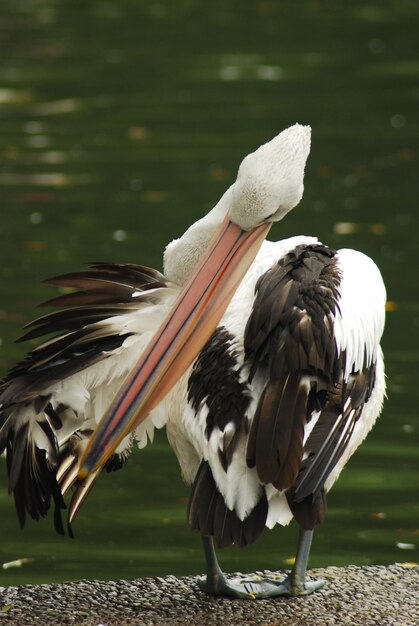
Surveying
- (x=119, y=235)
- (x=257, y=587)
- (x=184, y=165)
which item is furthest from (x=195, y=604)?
(x=184, y=165)

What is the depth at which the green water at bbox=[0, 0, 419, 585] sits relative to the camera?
5406mm

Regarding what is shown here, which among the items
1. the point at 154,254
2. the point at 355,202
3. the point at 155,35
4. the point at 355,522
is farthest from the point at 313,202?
the point at 155,35

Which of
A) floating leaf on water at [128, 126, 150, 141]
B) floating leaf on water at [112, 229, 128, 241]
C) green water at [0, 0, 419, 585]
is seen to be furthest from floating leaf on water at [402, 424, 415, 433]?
floating leaf on water at [128, 126, 150, 141]

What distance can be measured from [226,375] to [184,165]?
6.48m

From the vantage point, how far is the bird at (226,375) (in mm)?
3891

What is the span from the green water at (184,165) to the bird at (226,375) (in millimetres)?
979

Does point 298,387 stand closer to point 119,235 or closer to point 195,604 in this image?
point 195,604

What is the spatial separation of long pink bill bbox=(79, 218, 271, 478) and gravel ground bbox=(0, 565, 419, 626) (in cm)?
51

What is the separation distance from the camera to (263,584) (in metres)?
4.37

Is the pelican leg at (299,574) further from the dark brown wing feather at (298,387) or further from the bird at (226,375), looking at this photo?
the dark brown wing feather at (298,387)

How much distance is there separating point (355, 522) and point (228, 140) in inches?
231

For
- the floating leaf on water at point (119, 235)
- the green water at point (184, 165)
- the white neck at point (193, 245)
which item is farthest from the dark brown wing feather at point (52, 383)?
the floating leaf on water at point (119, 235)

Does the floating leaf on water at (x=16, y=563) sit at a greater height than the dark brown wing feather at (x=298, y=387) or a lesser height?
lesser

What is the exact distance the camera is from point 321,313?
13.1 feet
